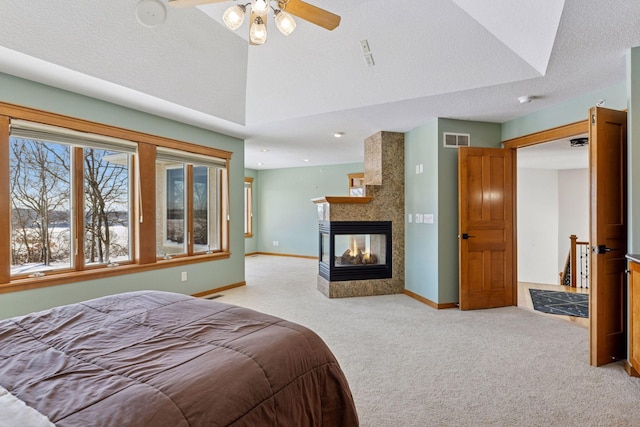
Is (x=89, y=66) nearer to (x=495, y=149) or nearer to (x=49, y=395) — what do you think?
(x=49, y=395)

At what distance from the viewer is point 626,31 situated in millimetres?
2289

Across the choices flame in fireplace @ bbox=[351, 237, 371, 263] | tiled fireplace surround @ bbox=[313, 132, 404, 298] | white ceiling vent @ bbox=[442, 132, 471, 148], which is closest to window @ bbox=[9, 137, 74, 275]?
tiled fireplace surround @ bbox=[313, 132, 404, 298]

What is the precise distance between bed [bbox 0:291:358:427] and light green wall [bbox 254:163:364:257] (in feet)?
22.9

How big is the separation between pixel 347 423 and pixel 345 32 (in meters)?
3.13

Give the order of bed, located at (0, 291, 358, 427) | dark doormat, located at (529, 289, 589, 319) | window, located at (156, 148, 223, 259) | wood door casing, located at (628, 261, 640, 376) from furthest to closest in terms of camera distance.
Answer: window, located at (156, 148, 223, 259)
dark doormat, located at (529, 289, 589, 319)
wood door casing, located at (628, 261, 640, 376)
bed, located at (0, 291, 358, 427)

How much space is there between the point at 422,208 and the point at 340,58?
2.33 metres

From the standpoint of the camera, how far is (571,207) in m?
8.52

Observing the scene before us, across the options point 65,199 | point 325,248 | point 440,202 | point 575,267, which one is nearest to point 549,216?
point 575,267

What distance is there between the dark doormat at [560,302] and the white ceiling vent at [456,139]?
7.68ft

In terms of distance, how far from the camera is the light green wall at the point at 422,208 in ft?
14.4

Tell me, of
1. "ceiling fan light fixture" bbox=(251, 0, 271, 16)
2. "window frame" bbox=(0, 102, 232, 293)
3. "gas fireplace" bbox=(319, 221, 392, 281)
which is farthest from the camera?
"gas fireplace" bbox=(319, 221, 392, 281)

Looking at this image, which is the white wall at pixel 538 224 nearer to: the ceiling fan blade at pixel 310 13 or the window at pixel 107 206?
the ceiling fan blade at pixel 310 13

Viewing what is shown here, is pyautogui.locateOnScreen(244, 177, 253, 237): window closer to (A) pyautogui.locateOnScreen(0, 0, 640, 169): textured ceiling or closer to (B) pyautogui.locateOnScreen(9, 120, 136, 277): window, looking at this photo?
(A) pyautogui.locateOnScreen(0, 0, 640, 169): textured ceiling

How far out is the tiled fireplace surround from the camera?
4.99 m
